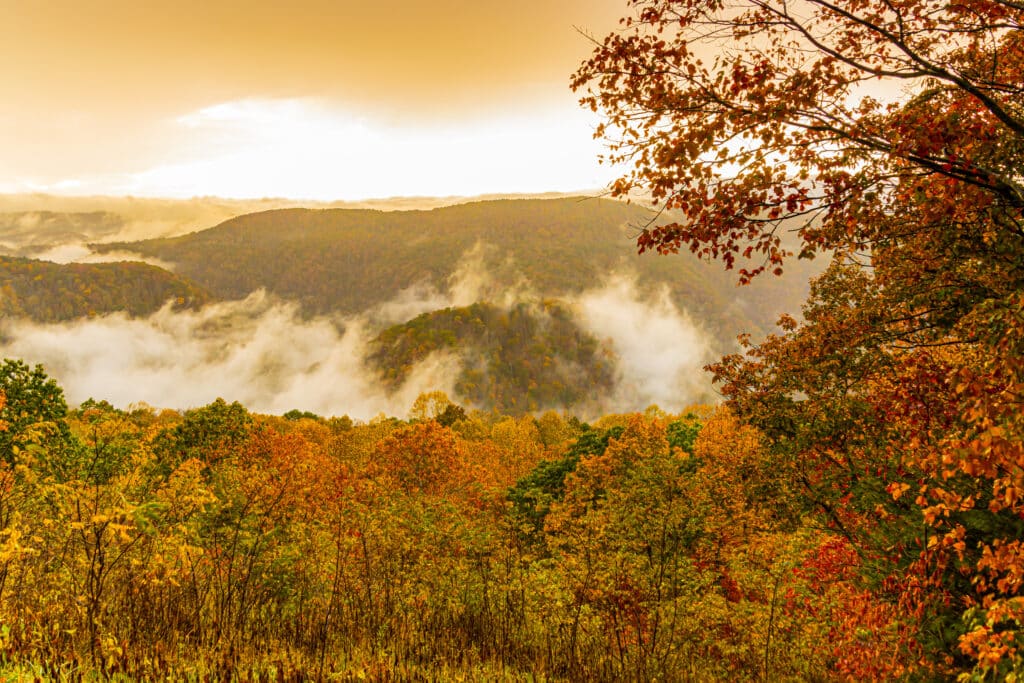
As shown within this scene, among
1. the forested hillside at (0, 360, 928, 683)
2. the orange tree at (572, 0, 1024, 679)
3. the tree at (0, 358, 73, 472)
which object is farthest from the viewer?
the tree at (0, 358, 73, 472)

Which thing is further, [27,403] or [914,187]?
[27,403]

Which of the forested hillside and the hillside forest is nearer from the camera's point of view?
the hillside forest

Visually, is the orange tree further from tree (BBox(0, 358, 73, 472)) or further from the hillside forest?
tree (BBox(0, 358, 73, 472))

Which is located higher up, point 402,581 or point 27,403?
point 27,403

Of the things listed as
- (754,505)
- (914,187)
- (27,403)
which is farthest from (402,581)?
(27,403)

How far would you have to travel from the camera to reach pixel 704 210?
5367 mm

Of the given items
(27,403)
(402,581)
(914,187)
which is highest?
(914,187)

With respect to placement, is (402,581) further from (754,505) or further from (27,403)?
(27,403)

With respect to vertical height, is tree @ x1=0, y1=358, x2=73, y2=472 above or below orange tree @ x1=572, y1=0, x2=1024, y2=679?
below

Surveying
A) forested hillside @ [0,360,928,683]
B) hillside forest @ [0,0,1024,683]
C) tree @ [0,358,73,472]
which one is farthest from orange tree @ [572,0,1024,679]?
tree @ [0,358,73,472]

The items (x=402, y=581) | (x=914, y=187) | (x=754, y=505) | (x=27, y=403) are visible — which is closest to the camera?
(x=914, y=187)

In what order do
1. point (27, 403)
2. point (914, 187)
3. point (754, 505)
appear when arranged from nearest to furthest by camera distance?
point (914, 187), point (754, 505), point (27, 403)

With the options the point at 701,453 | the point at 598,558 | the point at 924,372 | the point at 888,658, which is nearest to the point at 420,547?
the point at 598,558

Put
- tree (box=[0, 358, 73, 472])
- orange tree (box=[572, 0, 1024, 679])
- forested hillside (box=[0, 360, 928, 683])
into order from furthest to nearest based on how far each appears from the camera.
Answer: tree (box=[0, 358, 73, 472]), forested hillside (box=[0, 360, 928, 683]), orange tree (box=[572, 0, 1024, 679])
